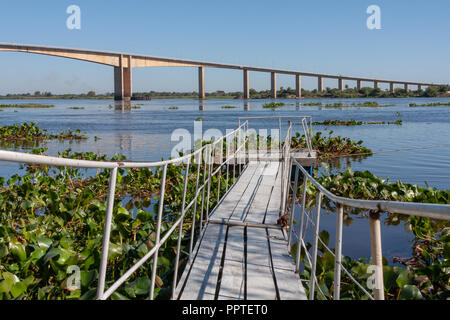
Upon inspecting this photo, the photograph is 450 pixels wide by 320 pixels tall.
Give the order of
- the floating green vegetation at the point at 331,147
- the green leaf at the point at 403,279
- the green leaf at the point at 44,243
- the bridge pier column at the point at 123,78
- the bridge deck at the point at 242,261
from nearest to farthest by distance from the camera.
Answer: the bridge deck at the point at 242,261
the green leaf at the point at 403,279
the green leaf at the point at 44,243
the floating green vegetation at the point at 331,147
the bridge pier column at the point at 123,78

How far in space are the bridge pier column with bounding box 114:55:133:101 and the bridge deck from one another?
6391cm

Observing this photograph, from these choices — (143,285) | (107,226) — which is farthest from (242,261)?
(107,226)

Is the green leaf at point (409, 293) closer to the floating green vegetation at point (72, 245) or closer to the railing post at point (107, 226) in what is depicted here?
the floating green vegetation at point (72, 245)

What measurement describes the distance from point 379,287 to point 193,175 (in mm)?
7558

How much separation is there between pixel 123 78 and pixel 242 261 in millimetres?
71637

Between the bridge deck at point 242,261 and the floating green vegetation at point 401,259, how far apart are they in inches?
12.6

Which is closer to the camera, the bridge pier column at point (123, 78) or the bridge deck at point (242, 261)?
the bridge deck at point (242, 261)

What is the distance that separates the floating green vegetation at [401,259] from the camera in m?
3.54

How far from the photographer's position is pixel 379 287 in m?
1.69

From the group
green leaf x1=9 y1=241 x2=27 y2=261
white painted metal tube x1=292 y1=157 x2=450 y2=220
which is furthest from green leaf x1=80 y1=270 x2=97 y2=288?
white painted metal tube x1=292 y1=157 x2=450 y2=220

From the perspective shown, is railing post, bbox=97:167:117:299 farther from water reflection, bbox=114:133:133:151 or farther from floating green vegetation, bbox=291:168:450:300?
water reflection, bbox=114:133:133:151

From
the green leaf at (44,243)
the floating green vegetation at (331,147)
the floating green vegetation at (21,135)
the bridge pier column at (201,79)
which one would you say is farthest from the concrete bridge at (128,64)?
the green leaf at (44,243)

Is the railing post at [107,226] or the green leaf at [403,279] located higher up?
the railing post at [107,226]
